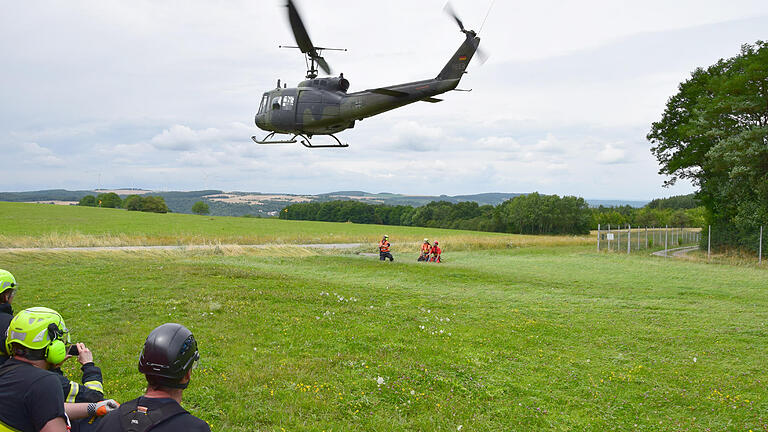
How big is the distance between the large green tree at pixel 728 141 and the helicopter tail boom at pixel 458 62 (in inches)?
1005

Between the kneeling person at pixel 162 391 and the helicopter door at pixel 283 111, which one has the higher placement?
the helicopter door at pixel 283 111

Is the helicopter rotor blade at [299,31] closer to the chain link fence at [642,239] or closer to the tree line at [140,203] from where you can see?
the chain link fence at [642,239]

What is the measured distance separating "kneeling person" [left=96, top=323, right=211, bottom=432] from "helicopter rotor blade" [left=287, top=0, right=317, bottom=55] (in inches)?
485

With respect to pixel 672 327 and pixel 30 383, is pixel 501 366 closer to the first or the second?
pixel 672 327

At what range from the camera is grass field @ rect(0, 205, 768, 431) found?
7160 millimetres

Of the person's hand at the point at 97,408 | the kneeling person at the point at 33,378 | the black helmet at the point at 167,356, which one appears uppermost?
the black helmet at the point at 167,356

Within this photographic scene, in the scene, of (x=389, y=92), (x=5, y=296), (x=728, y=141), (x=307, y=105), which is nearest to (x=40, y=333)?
(x=5, y=296)

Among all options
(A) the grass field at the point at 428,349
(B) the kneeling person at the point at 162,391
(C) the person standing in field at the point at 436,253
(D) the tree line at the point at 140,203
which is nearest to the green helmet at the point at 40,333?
(B) the kneeling person at the point at 162,391

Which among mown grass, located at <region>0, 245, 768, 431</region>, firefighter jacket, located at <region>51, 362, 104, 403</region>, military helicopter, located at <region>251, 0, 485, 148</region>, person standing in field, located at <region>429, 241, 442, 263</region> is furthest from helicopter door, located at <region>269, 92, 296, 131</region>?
person standing in field, located at <region>429, 241, 442, 263</region>

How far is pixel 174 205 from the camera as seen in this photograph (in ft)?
447

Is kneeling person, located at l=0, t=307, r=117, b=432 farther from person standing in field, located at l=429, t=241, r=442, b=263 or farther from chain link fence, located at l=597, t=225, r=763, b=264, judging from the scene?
chain link fence, located at l=597, t=225, r=763, b=264

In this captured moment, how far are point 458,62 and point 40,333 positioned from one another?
46.4ft

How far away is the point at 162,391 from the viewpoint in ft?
9.48

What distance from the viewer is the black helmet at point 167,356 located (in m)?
2.84
